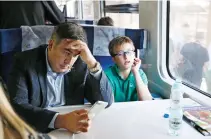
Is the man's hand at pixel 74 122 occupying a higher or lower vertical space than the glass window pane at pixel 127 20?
lower

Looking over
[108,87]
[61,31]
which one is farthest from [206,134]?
[61,31]

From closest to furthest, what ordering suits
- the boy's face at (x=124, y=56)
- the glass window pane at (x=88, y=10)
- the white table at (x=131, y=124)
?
the white table at (x=131, y=124)
the boy's face at (x=124, y=56)
the glass window pane at (x=88, y=10)

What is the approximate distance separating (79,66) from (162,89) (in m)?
0.95

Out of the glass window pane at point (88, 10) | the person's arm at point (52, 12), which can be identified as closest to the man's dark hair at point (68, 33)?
the person's arm at point (52, 12)

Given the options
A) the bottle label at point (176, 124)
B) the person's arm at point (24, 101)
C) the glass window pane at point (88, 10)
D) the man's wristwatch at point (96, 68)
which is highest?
the glass window pane at point (88, 10)

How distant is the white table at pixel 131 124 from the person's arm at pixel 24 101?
0.08 meters

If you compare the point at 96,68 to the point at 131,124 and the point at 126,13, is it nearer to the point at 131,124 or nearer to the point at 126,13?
the point at 131,124

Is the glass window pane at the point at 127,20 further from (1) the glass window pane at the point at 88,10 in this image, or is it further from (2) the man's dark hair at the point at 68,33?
(2) the man's dark hair at the point at 68,33

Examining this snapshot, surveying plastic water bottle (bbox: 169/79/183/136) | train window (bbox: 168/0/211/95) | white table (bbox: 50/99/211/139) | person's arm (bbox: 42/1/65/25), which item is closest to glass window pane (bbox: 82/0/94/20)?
person's arm (bbox: 42/1/65/25)

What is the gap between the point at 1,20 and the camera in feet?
8.44

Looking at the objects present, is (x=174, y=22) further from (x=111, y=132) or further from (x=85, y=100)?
(x=111, y=132)

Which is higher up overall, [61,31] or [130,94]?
[61,31]

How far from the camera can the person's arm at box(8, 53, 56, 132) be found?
1240 millimetres

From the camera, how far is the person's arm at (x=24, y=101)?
4.07 ft
